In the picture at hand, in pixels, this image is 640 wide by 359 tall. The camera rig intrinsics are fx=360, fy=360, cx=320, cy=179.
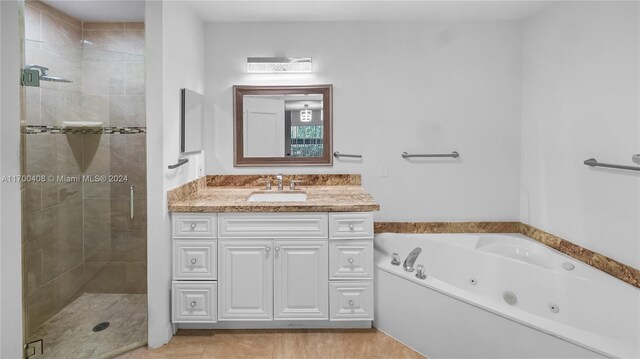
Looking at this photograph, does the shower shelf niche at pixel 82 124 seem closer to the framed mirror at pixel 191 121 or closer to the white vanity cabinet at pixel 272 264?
the framed mirror at pixel 191 121

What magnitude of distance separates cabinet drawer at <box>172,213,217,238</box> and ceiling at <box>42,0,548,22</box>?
→ 1.48 metres

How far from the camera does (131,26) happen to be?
2203 millimetres

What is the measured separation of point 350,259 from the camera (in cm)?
230

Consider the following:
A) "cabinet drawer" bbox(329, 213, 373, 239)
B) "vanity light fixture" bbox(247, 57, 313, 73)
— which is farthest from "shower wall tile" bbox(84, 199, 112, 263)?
"vanity light fixture" bbox(247, 57, 313, 73)

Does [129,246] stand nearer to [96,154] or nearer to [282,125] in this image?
[96,154]

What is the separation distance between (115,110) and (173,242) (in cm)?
87

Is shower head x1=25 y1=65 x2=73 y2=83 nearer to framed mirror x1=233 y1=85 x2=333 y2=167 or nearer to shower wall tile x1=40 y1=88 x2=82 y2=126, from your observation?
shower wall tile x1=40 y1=88 x2=82 y2=126

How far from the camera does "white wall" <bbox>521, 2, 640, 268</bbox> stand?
198 cm

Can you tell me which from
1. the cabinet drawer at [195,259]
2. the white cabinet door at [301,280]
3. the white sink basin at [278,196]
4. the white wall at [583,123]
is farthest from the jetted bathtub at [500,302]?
the cabinet drawer at [195,259]

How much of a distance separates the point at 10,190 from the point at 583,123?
3.29m

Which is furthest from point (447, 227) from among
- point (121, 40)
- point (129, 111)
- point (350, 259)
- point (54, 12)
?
point (54, 12)

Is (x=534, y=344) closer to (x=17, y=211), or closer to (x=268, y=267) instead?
(x=268, y=267)

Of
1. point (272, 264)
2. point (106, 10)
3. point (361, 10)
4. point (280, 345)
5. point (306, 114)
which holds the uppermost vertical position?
point (361, 10)

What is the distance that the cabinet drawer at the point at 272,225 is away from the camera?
7.50 feet
